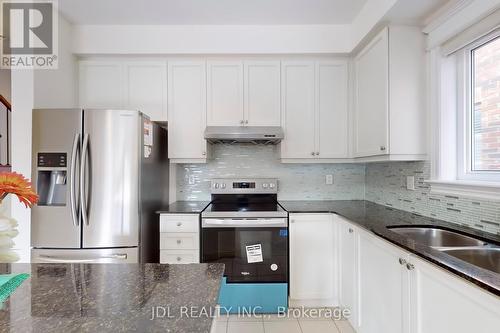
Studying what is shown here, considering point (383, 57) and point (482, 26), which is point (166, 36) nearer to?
point (383, 57)

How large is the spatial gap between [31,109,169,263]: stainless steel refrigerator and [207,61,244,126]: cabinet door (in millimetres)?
807

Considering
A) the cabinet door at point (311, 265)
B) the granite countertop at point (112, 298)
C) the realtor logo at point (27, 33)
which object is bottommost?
the cabinet door at point (311, 265)

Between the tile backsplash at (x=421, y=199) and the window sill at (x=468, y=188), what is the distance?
0.03 m

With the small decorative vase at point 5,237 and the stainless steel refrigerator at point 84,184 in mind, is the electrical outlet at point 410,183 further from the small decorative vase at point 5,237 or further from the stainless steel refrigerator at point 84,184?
the small decorative vase at point 5,237

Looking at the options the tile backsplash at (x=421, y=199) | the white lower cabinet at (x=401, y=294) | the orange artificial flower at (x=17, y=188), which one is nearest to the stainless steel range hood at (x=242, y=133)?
the white lower cabinet at (x=401, y=294)

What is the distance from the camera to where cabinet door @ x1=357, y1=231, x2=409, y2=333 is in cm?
132

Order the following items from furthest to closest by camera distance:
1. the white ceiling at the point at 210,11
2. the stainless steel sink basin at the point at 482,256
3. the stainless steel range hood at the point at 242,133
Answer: the stainless steel range hood at the point at 242,133 < the white ceiling at the point at 210,11 < the stainless steel sink basin at the point at 482,256

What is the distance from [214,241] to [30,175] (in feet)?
4.83

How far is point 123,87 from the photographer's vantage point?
254cm

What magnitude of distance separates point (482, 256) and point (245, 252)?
1.51m

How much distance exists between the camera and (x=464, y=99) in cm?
176

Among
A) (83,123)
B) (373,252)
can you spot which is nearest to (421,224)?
(373,252)

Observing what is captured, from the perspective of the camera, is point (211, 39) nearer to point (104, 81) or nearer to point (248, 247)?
point (104, 81)

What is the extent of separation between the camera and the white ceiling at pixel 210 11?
212 cm
